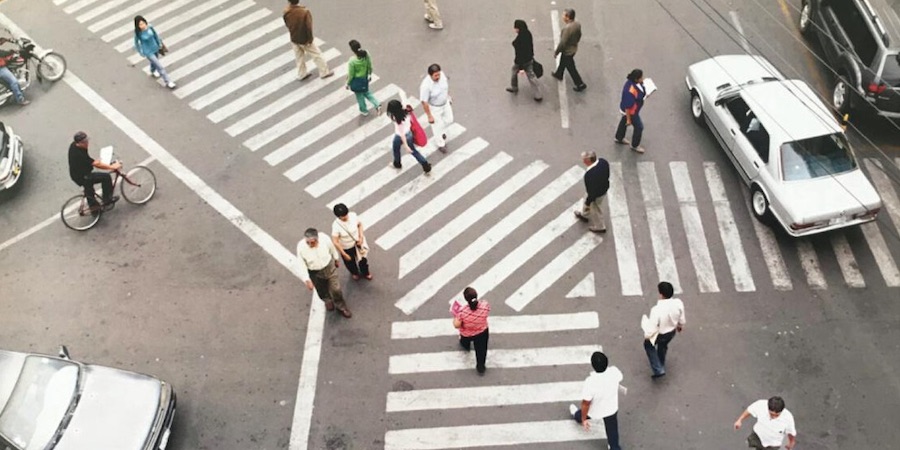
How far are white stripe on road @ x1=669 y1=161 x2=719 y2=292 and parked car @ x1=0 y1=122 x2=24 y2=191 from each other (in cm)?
1207

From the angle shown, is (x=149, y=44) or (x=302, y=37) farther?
(x=149, y=44)

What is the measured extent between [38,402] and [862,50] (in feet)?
49.9

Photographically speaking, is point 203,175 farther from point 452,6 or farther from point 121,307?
point 452,6

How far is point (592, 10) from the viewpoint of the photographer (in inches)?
696

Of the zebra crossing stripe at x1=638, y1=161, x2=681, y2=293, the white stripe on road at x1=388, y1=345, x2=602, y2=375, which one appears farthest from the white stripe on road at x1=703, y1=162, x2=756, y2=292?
Result: the white stripe on road at x1=388, y1=345, x2=602, y2=375

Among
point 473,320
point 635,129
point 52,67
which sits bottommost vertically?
point 52,67

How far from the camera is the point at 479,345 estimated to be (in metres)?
10.2

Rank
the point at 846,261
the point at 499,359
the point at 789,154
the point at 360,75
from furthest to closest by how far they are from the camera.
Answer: the point at 360,75
the point at 789,154
the point at 846,261
the point at 499,359

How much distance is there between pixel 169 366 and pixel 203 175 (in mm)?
4217

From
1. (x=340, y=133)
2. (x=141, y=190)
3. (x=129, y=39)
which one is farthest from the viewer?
Result: (x=129, y=39)

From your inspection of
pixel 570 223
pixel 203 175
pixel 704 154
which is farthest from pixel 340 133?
pixel 704 154

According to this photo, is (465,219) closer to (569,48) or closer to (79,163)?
(569,48)

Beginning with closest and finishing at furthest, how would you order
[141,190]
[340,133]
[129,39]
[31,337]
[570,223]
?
[31,337]
[570,223]
[141,190]
[340,133]
[129,39]

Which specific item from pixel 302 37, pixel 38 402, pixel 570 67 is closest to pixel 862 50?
pixel 570 67
